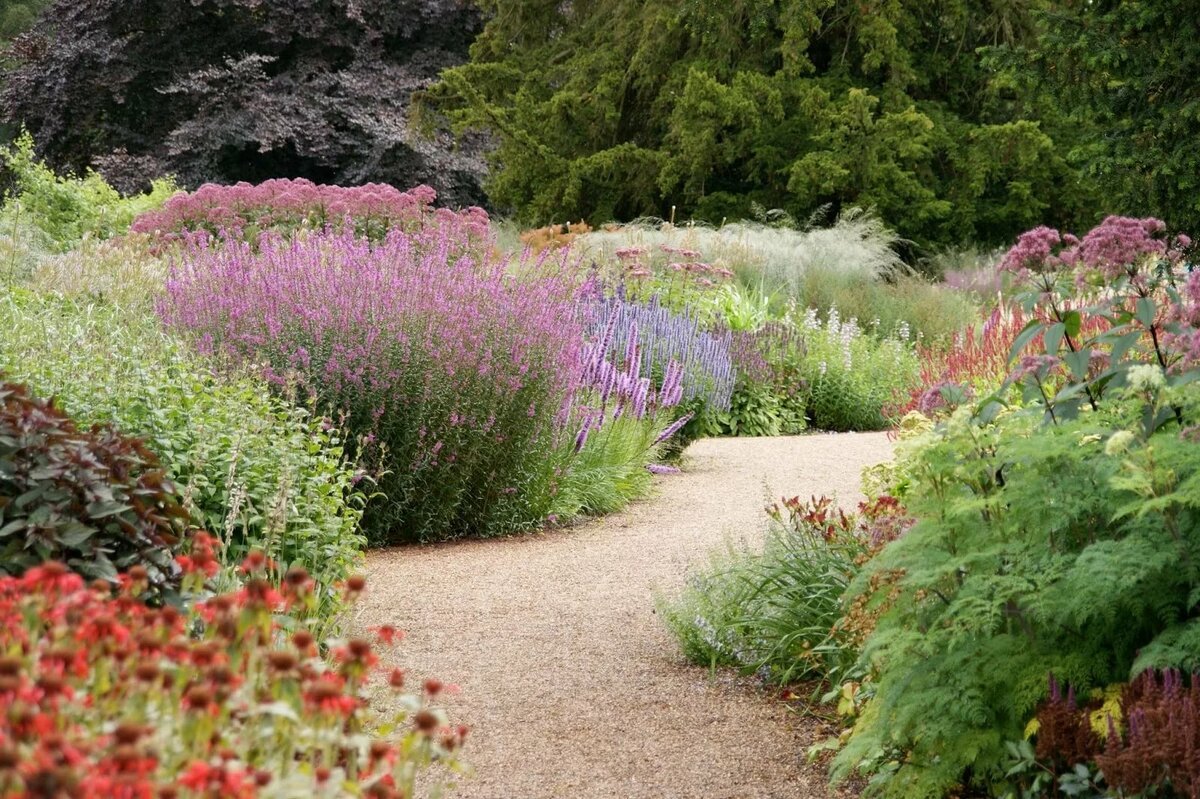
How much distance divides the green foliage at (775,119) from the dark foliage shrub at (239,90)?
9.70 ft

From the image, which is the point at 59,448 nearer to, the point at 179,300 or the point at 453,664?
the point at 453,664

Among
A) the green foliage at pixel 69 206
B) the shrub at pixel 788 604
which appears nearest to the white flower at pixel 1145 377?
the shrub at pixel 788 604

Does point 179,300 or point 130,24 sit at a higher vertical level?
point 130,24

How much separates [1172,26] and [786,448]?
12.3ft

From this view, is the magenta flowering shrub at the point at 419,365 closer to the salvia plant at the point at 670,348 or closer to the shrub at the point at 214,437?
the shrub at the point at 214,437

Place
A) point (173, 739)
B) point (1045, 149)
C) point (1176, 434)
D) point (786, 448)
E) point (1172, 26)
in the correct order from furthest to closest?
point (1045, 149) < point (786, 448) < point (1172, 26) < point (1176, 434) < point (173, 739)

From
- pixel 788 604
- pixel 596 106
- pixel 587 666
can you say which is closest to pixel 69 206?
pixel 596 106

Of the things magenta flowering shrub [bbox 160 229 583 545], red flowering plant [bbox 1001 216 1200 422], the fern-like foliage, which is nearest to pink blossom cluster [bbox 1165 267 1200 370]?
red flowering plant [bbox 1001 216 1200 422]

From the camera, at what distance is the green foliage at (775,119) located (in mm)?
17641

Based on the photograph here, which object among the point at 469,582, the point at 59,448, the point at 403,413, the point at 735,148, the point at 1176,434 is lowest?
the point at 469,582

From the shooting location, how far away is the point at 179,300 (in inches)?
260

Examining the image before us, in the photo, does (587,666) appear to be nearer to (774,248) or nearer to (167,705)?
(167,705)

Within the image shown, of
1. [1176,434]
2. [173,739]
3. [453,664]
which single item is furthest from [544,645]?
[173,739]

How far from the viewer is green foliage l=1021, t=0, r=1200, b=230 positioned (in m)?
7.89
